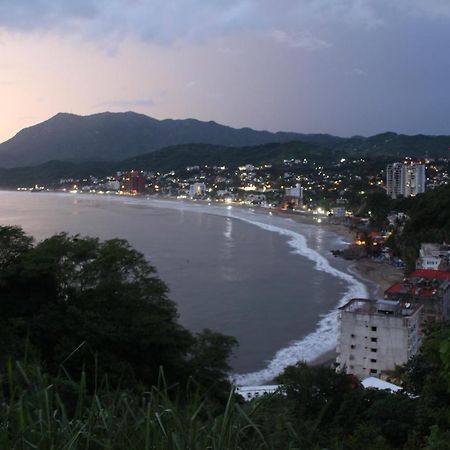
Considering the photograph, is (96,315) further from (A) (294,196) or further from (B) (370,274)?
(A) (294,196)

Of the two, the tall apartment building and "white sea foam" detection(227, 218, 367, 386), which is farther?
the tall apartment building

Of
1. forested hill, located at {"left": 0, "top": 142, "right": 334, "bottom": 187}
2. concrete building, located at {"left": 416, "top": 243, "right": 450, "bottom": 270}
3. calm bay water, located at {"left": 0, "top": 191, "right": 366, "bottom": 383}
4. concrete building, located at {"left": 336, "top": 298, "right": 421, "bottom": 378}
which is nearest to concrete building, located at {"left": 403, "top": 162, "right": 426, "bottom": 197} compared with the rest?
calm bay water, located at {"left": 0, "top": 191, "right": 366, "bottom": 383}

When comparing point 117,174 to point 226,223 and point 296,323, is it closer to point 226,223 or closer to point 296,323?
point 226,223

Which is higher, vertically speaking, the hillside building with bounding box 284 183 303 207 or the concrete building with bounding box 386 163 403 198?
the concrete building with bounding box 386 163 403 198

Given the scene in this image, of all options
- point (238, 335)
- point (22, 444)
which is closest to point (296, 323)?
point (238, 335)

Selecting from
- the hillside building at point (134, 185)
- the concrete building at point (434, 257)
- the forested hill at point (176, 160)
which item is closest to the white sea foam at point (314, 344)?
the concrete building at point (434, 257)

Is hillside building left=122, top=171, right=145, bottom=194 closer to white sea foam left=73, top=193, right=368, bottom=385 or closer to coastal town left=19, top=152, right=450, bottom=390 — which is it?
coastal town left=19, top=152, right=450, bottom=390

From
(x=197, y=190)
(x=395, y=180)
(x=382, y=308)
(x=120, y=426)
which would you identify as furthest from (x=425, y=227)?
(x=197, y=190)
